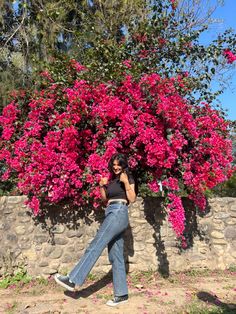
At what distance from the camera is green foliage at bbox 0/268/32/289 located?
532cm

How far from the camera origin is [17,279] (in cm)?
540

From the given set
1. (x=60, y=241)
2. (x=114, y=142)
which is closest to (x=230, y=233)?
(x=114, y=142)

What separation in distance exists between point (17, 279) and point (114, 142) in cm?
230

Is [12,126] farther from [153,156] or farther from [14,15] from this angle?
[14,15]

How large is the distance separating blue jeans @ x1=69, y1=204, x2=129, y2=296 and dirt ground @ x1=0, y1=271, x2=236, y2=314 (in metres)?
0.37

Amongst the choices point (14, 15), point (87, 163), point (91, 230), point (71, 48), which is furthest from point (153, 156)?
point (14, 15)

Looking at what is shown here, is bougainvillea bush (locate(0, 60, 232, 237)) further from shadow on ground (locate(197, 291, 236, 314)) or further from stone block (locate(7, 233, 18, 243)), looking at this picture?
shadow on ground (locate(197, 291, 236, 314))

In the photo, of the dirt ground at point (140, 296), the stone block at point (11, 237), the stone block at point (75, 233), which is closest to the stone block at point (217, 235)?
the dirt ground at point (140, 296)

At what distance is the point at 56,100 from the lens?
592 cm

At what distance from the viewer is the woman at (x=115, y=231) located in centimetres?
439

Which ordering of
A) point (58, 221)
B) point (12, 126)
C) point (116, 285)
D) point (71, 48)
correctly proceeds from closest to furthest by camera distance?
point (116, 285), point (58, 221), point (12, 126), point (71, 48)

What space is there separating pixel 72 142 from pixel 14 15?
5.03m

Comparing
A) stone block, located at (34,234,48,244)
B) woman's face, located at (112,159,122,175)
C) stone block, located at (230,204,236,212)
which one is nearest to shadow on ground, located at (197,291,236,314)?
stone block, located at (230,204,236,212)

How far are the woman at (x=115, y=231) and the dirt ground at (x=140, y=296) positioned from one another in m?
0.27
